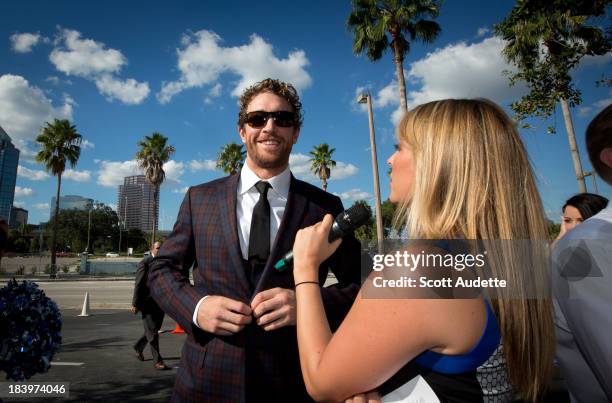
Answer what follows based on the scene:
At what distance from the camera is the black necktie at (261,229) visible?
1.99 metres

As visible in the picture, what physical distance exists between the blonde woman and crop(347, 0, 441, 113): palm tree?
574 inches

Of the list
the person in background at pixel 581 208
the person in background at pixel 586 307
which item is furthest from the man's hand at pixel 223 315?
the person in background at pixel 581 208

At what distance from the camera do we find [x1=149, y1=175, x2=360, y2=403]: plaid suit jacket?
1.78 m

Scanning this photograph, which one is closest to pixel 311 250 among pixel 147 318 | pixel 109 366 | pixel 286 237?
pixel 286 237

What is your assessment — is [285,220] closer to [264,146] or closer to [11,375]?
[264,146]

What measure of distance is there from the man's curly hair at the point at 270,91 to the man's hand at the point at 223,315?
1253 millimetres

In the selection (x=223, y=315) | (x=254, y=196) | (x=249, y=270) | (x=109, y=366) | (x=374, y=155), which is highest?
(x=374, y=155)

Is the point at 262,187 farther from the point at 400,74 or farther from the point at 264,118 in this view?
the point at 400,74

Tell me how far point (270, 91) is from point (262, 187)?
2.26 feet

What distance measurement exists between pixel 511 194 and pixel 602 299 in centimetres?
52

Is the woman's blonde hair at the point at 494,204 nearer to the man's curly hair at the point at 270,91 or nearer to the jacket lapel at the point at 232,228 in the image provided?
the jacket lapel at the point at 232,228

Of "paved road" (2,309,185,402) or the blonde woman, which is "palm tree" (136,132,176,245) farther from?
the blonde woman

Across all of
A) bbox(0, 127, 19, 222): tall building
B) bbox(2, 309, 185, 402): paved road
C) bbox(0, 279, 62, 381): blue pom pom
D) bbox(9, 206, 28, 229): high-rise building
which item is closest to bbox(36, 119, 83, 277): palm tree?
bbox(9, 206, 28, 229): high-rise building

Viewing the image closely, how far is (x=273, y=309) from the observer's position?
1.61 m
